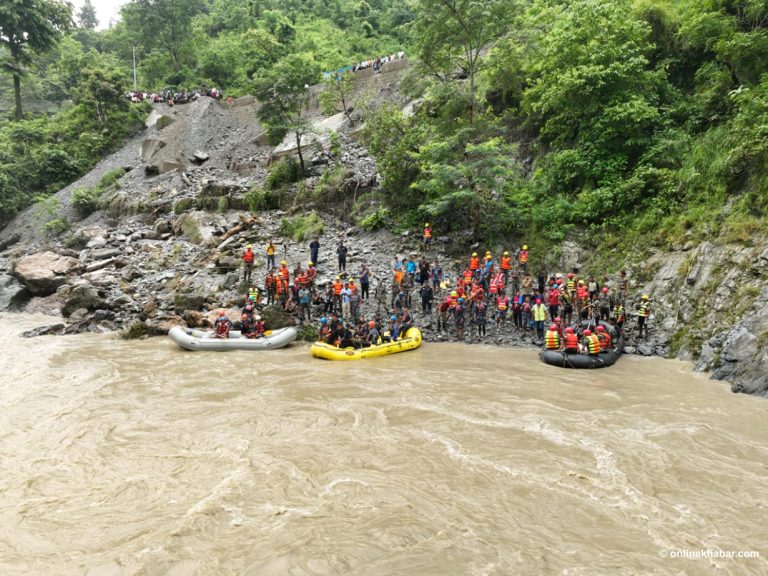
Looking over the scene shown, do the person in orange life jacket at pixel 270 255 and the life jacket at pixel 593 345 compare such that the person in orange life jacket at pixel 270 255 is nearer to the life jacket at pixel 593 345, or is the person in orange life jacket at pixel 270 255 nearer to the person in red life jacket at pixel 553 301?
the person in red life jacket at pixel 553 301

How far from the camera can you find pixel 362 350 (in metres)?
14.2

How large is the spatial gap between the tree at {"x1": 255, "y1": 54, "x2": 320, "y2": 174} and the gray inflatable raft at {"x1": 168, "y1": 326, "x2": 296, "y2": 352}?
14.4 m

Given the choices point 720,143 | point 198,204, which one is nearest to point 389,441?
point 720,143

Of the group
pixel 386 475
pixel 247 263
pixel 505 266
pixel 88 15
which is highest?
pixel 88 15

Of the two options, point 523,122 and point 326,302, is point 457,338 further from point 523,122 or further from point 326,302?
point 523,122

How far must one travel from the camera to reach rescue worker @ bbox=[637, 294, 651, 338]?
13445 millimetres

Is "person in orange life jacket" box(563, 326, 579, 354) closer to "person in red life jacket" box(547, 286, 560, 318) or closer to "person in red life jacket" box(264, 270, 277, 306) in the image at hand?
"person in red life jacket" box(547, 286, 560, 318)

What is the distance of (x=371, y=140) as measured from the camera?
920 inches

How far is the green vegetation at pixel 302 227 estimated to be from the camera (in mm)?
22953

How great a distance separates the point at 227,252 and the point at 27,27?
3328 centimetres

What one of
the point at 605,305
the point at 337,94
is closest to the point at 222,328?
the point at 605,305

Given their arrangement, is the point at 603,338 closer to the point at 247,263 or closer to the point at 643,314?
the point at 643,314

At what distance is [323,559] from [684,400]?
8.14 meters

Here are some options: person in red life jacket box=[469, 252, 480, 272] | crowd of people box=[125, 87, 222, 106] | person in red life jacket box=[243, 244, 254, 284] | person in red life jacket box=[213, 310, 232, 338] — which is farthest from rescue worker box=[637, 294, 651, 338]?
crowd of people box=[125, 87, 222, 106]
